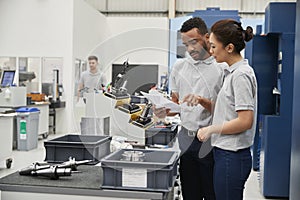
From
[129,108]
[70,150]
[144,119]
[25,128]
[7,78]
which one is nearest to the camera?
[70,150]

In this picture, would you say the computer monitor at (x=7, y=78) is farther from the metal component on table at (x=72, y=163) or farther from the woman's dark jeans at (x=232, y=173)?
the woman's dark jeans at (x=232, y=173)

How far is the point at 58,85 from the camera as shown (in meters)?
8.02

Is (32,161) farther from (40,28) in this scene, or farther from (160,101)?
(40,28)

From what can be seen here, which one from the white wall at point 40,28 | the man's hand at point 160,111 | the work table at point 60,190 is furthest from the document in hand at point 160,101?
the white wall at point 40,28

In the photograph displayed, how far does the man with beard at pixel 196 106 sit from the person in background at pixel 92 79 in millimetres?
955

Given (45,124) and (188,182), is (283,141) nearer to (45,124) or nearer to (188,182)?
(188,182)

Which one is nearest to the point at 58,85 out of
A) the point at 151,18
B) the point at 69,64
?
the point at 69,64

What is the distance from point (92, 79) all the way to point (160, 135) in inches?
42.4

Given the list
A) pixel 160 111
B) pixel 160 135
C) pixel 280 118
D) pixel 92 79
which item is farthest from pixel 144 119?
pixel 280 118

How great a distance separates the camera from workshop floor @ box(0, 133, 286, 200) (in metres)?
3.90

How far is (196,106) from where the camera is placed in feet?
7.09

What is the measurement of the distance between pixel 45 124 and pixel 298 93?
5.20 m

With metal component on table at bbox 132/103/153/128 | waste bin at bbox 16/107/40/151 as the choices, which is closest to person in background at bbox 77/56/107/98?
→ metal component on table at bbox 132/103/153/128

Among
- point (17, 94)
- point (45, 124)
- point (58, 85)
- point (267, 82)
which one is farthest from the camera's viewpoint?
point (58, 85)
